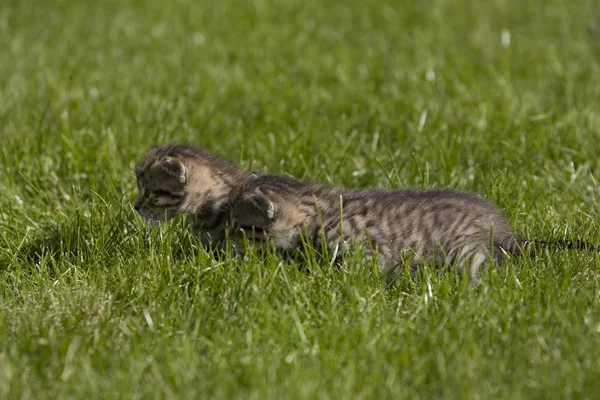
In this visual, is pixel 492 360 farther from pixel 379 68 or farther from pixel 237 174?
pixel 379 68

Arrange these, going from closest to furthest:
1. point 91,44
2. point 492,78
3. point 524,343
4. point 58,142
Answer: point 524,343
point 58,142
point 492,78
point 91,44

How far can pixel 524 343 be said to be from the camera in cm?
484

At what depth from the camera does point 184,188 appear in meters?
6.39

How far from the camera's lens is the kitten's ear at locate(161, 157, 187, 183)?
6309 mm

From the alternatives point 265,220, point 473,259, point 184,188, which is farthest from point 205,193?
point 473,259

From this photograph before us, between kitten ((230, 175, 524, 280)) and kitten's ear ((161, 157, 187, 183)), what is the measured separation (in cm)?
40

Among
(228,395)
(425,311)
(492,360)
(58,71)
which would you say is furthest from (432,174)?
(58,71)

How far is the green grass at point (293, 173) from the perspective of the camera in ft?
15.2

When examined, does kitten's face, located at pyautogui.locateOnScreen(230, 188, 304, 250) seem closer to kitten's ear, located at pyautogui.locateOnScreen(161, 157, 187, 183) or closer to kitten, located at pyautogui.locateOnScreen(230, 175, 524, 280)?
kitten, located at pyautogui.locateOnScreen(230, 175, 524, 280)

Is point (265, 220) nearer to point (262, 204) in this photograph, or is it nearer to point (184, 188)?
point (262, 204)

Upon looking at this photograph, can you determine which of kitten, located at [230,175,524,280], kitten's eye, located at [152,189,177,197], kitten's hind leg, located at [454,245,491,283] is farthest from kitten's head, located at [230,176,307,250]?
kitten's hind leg, located at [454,245,491,283]

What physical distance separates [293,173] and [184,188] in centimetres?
130

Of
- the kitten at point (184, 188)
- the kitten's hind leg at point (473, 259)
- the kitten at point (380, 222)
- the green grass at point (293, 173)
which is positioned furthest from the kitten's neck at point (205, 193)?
the kitten's hind leg at point (473, 259)

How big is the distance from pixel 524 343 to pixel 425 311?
0.54m
